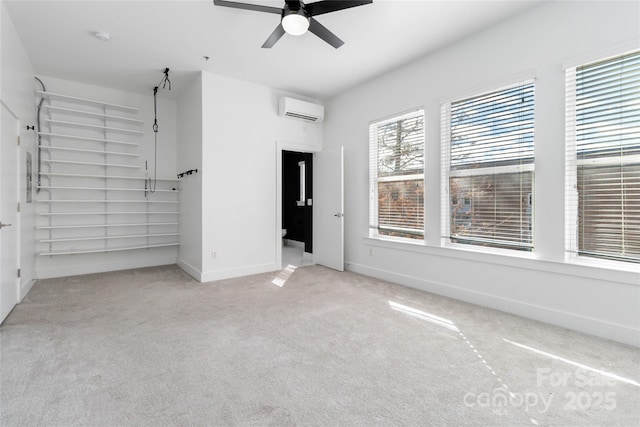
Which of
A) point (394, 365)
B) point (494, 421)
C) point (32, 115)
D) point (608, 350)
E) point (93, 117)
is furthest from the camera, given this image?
point (93, 117)

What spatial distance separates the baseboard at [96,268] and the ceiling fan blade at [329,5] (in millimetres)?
4561

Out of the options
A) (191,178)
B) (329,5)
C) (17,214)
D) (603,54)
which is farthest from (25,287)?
(603,54)

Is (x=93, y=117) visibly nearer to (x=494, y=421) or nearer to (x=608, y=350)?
(x=494, y=421)

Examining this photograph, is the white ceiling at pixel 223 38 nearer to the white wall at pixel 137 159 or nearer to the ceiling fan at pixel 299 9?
the white wall at pixel 137 159

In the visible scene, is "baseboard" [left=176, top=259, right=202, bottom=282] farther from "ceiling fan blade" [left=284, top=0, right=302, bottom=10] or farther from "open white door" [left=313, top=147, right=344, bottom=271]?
"ceiling fan blade" [left=284, top=0, right=302, bottom=10]

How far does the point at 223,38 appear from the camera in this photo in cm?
328

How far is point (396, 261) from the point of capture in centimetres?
406

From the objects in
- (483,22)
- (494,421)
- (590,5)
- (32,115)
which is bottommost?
(494,421)

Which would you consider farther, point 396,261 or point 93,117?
point 93,117

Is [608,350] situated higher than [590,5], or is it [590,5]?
[590,5]

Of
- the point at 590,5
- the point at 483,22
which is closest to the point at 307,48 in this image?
the point at 483,22

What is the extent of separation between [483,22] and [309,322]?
3.37 meters

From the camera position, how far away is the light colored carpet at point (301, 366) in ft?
5.00

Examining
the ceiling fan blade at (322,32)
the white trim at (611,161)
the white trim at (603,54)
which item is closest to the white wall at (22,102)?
the ceiling fan blade at (322,32)
